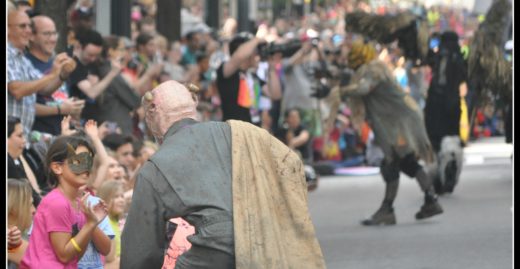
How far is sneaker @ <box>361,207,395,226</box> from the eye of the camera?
15586 millimetres

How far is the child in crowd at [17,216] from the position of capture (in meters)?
9.27

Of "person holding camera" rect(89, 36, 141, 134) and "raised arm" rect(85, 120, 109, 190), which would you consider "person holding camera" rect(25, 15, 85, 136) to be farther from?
"person holding camera" rect(89, 36, 141, 134)

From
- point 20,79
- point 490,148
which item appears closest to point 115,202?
point 20,79

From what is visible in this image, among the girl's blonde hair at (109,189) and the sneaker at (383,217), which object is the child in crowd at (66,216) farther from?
the sneaker at (383,217)

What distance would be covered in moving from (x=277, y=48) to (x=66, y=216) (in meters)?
11.9

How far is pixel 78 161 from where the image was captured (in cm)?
896

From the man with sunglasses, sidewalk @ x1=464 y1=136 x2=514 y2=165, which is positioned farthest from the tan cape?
sidewalk @ x1=464 y1=136 x2=514 y2=165

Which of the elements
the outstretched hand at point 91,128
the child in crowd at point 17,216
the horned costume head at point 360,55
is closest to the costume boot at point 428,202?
the horned costume head at point 360,55

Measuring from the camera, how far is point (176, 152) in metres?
6.96

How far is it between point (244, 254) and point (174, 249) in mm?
564

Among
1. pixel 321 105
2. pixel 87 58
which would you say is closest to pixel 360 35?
pixel 87 58

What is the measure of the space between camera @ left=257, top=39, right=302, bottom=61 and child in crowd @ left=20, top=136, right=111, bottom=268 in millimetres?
10673

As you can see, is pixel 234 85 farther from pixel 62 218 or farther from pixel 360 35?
pixel 62 218

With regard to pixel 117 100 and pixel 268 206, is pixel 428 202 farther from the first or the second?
pixel 268 206
